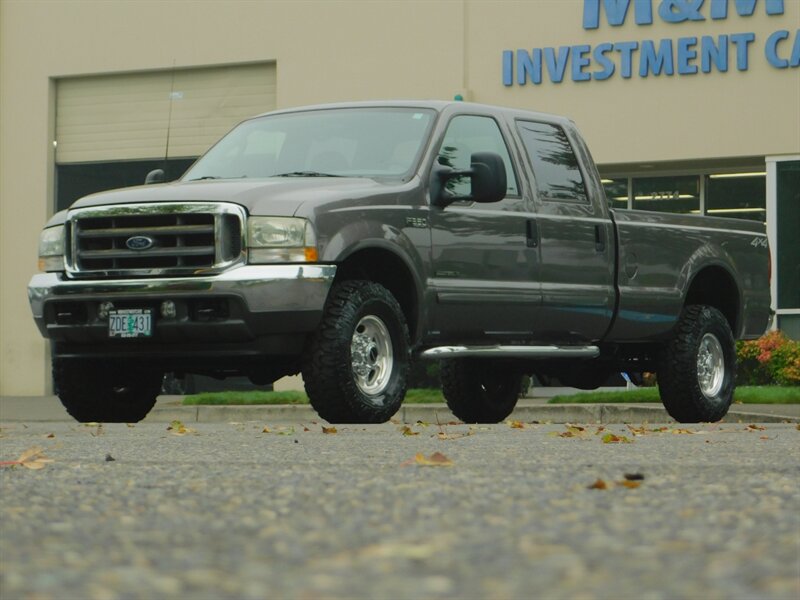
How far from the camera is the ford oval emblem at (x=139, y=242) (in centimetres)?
897

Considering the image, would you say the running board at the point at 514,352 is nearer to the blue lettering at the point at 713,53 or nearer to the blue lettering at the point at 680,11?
the blue lettering at the point at 713,53

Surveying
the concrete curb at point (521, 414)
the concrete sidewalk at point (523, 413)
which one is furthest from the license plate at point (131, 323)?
the concrete sidewalk at point (523, 413)

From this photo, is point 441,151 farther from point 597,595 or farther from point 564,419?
point 597,595

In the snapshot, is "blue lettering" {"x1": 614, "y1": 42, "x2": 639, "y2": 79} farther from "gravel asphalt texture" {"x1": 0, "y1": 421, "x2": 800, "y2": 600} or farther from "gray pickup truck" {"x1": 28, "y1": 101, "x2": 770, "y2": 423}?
"gravel asphalt texture" {"x1": 0, "y1": 421, "x2": 800, "y2": 600}

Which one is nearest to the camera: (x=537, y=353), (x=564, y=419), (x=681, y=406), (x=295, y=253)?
(x=295, y=253)

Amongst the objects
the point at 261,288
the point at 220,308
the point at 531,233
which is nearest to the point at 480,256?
the point at 531,233

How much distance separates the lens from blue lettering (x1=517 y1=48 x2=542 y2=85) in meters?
21.6

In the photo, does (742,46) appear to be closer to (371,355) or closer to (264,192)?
(371,355)

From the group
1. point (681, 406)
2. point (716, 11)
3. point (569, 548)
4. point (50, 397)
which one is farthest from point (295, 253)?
point (50, 397)

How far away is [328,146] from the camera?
32.8ft

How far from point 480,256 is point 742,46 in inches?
461

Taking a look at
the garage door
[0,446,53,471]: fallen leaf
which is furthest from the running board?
the garage door

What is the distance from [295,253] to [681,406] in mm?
3821

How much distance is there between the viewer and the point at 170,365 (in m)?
9.39
